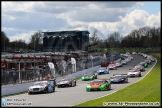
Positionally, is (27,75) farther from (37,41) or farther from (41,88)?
(37,41)

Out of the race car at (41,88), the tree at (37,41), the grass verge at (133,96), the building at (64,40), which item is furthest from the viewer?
the tree at (37,41)

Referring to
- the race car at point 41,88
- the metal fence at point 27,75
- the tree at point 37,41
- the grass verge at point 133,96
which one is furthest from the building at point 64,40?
the grass verge at point 133,96

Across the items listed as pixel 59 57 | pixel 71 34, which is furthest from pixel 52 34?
pixel 59 57

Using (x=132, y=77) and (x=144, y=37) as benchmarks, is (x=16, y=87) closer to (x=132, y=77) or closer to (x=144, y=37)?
(x=132, y=77)

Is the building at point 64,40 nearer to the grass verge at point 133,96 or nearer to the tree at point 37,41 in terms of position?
the tree at point 37,41

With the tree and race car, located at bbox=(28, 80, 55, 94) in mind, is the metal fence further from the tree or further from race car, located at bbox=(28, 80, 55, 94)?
the tree

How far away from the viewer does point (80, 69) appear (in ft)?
209

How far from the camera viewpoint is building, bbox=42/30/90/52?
108 meters

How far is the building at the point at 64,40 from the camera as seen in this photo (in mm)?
107500

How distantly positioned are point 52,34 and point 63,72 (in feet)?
199

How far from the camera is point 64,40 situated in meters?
112

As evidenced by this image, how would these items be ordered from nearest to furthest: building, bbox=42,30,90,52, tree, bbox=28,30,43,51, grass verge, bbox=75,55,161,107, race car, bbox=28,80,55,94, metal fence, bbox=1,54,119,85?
grass verge, bbox=75,55,161,107 → race car, bbox=28,80,55,94 → metal fence, bbox=1,54,119,85 → building, bbox=42,30,90,52 → tree, bbox=28,30,43,51

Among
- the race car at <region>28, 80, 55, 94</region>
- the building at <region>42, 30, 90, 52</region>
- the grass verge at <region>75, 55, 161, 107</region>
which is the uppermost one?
the building at <region>42, 30, 90, 52</region>

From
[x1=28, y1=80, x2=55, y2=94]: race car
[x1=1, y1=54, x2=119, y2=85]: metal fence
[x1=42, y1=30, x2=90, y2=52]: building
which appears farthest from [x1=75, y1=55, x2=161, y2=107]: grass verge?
[x1=42, y1=30, x2=90, y2=52]: building
